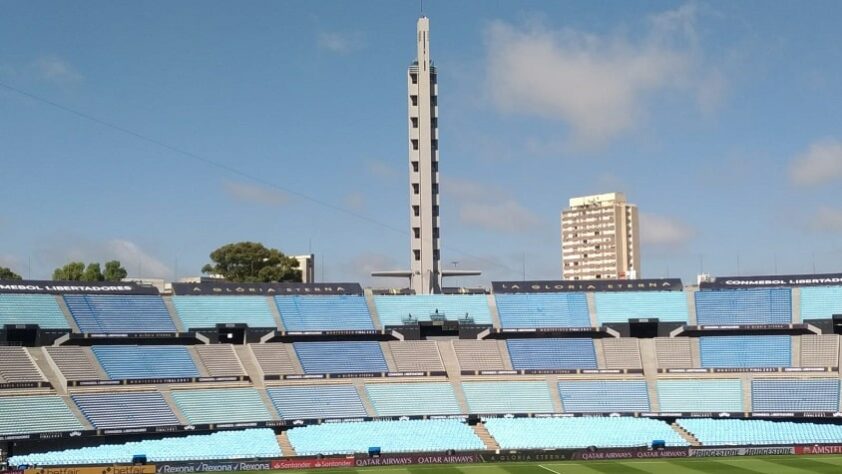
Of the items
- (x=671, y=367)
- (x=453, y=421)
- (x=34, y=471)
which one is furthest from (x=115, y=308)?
(x=671, y=367)

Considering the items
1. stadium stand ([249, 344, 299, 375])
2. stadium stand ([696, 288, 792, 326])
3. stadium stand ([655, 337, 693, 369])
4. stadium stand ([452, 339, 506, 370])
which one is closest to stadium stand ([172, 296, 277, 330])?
stadium stand ([249, 344, 299, 375])

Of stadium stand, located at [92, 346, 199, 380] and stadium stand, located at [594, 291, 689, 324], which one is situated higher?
stadium stand, located at [594, 291, 689, 324]

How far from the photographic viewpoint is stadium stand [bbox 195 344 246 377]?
237 ft

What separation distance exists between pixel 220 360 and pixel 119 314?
9600mm

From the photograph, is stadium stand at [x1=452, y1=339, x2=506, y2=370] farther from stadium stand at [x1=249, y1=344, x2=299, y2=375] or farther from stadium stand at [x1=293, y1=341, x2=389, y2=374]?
stadium stand at [x1=249, y1=344, x2=299, y2=375]

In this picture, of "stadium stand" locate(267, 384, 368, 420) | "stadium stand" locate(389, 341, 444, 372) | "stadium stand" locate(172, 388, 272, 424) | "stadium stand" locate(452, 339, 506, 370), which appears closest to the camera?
"stadium stand" locate(172, 388, 272, 424)

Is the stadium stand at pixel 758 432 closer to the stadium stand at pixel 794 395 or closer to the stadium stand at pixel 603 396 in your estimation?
the stadium stand at pixel 794 395

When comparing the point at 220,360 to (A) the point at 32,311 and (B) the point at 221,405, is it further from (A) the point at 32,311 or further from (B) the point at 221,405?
(A) the point at 32,311

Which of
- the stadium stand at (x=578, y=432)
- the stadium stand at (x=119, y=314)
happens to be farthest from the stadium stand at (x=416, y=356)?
the stadium stand at (x=119, y=314)

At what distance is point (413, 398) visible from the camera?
73.1m

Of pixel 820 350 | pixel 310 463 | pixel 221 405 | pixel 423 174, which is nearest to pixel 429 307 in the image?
pixel 423 174

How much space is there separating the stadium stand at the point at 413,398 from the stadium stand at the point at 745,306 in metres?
25.1

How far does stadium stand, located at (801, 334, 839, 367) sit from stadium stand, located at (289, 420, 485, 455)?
29938 mm

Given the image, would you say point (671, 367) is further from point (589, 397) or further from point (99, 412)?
point (99, 412)
